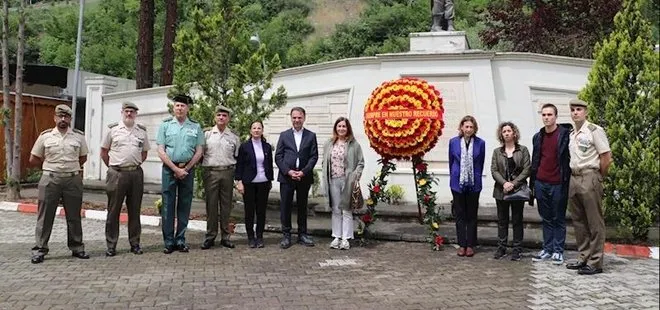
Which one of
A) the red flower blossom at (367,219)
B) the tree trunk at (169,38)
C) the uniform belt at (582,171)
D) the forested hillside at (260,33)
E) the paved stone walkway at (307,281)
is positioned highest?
the forested hillside at (260,33)

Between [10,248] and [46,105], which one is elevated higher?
[46,105]

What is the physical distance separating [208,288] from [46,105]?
1240 cm

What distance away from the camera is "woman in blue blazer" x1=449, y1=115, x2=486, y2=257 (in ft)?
22.5

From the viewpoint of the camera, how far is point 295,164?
7.48 m

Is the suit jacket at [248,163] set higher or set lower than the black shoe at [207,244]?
higher

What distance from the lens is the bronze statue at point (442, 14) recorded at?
34.2ft

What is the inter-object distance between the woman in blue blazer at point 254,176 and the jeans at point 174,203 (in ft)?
2.24

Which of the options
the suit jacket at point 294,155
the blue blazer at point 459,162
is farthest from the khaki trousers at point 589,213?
the suit jacket at point 294,155

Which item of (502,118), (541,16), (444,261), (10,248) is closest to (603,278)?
(444,261)

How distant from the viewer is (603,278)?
567cm

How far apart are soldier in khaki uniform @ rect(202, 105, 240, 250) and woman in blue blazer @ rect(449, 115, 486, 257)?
280cm

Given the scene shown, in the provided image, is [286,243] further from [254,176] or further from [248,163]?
[248,163]

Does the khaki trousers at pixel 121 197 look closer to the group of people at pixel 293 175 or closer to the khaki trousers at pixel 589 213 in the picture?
the group of people at pixel 293 175

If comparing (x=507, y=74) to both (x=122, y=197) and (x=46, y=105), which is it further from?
(x=46, y=105)
